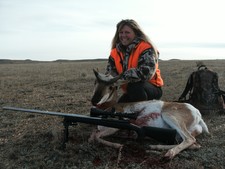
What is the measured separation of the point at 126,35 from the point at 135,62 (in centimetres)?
55

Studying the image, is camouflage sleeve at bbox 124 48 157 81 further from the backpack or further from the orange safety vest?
the backpack

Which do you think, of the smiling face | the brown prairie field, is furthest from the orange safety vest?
the brown prairie field

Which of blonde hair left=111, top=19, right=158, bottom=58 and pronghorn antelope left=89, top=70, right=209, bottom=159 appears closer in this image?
pronghorn antelope left=89, top=70, right=209, bottom=159

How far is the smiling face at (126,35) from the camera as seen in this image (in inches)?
265

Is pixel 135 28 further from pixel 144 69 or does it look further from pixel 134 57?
pixel 144 69

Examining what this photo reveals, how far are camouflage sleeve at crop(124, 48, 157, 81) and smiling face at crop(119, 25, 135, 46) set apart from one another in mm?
428

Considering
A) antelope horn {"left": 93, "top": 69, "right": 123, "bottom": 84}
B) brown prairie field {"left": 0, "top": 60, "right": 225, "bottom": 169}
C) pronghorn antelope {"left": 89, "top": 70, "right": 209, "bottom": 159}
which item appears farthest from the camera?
antelope horn {"left": 93, "top": 69, "right": 123, "bottom": 84}

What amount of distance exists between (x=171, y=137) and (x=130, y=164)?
2.50 feet

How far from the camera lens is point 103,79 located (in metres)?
5.88

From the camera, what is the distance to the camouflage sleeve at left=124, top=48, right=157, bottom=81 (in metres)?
6.29

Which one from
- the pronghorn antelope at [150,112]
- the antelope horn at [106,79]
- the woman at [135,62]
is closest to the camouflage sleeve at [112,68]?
the woman at [135,62]

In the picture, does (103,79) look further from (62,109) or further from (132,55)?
(62,109)

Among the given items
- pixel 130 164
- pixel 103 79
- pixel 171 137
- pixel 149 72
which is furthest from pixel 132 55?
pixel 130 164

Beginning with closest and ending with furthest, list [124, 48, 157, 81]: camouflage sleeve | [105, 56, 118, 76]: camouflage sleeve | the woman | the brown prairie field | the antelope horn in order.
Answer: the brown prairie field → the antelope horn → [124, 48, 157, 81]: camouflage sleeve → the woman → [105, 56, 118, 76]: camouflage sleeve
